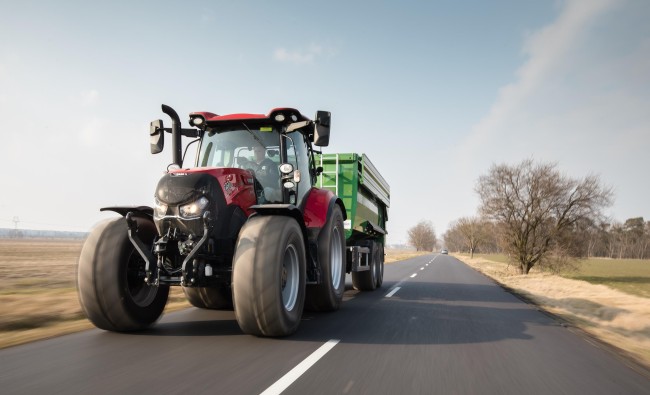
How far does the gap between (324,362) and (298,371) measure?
42cm

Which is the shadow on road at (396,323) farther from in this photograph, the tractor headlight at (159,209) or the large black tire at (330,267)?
the tractor headlight at (159,209)

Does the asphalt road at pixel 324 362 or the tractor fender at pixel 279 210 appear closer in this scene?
the asphalt road at pixel 324 362

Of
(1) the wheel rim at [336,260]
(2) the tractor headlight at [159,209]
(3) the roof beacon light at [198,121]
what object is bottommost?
→ (1) the wheel rim at [336,260]

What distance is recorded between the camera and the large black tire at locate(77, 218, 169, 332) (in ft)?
16.4

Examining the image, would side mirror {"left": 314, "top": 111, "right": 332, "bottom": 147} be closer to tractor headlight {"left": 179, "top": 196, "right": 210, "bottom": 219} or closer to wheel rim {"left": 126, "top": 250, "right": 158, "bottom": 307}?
tractor headlight {"left": 179, "top": 196, "right": 210, "bottom": 219}

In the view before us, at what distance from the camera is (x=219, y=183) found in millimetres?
5199

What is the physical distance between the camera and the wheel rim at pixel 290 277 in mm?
5379

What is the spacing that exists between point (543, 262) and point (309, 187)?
1070 inches

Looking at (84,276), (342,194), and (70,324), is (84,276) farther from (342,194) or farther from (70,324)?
(342,194)

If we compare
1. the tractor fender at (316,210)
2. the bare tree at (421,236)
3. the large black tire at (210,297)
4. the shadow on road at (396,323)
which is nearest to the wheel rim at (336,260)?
the shadow on road at (396,323)

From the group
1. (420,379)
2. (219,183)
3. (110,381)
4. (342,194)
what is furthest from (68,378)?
(342,194)

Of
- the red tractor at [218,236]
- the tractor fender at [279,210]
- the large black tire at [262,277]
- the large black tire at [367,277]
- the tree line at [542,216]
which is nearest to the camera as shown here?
the large black tire at [262,277]

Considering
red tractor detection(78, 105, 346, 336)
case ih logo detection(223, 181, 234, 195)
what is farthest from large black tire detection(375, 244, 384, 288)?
case ih logo detection(223, 181, 234, 195)

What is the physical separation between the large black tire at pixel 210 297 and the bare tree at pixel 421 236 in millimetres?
122587
